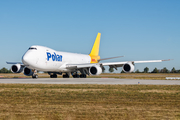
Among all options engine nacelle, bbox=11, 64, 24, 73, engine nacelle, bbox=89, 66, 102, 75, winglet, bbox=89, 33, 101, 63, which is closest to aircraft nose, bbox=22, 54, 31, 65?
engine nacelle, bbox=11, 64, 24, 73

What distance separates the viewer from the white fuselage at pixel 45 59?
31.7 m

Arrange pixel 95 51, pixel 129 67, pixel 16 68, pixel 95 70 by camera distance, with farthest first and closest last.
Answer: pixel 95 51, pixel 16 68, pixel 95 70, pixel 129 67

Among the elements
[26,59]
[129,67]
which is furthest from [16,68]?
[129,67]

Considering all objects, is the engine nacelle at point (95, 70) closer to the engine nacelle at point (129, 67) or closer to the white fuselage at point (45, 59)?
the engine nacelle at point (129, 67)

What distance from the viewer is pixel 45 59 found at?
34219 mm

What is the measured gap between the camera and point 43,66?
3391 centimetres

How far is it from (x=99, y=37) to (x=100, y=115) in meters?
47.1

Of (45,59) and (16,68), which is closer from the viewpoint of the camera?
(45,59)

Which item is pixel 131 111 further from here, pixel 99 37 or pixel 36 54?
pixel 99 37

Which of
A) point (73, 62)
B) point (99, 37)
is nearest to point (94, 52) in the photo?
point (99, 37)

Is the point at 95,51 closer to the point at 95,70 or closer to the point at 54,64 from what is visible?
the point at 95,70

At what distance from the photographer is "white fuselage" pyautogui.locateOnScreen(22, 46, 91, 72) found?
31673 millimetres

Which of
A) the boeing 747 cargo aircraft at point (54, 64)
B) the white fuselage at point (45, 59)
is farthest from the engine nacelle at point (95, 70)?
the white fuselage at point (45, 59)

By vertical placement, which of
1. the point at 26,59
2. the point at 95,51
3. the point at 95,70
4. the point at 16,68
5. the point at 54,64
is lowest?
the point at 95,70
